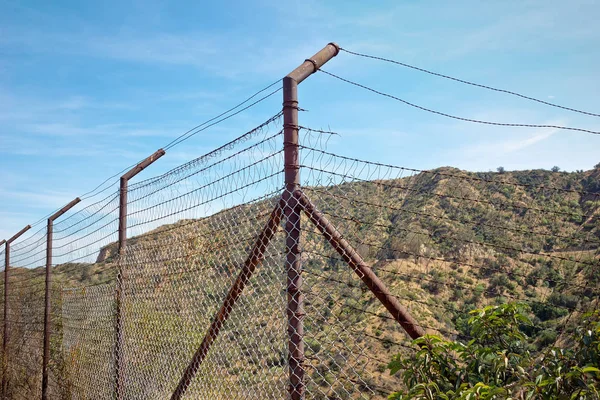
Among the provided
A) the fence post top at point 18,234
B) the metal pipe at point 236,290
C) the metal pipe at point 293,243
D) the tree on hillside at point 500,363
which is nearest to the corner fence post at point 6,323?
the fence post top at point 18,234

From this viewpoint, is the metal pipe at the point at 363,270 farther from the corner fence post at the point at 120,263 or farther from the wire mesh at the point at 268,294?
the corner fence post at the point at 120,263

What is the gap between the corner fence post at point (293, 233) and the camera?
2527mm

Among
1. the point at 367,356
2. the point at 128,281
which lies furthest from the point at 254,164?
the point at 128,281

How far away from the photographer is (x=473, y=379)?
7.25 feet

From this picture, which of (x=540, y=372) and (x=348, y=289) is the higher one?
(x=348, y=289)

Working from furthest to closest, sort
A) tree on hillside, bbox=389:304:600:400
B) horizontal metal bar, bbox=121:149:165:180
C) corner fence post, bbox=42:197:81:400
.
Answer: corner fence post, bbox=42:197:81:400 < horizontal metal bar, bbox=121:149:165:180 < tree on hillside, bbox=389:304:600:400

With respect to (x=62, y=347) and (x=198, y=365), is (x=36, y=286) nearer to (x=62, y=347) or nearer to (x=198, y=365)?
(x=62, y=347)

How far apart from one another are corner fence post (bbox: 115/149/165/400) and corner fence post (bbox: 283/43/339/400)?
2297 millimetres

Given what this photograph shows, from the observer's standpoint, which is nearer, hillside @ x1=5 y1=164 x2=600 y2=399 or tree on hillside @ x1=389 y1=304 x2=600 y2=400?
tree on hillside @ x1=389 y1=304 x2=600 y2=400

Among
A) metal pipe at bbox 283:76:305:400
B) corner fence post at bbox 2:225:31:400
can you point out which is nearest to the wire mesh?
metal pipe at bbox 283:76:305:400

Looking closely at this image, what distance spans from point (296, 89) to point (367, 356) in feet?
4.56

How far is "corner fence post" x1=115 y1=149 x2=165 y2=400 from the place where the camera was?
460 cm

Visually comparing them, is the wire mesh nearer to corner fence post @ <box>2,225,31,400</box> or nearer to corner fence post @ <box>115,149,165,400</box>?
corner fence post @ <box>115,149,165,400</box>

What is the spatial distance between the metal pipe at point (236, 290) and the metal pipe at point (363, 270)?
0.75 ft
